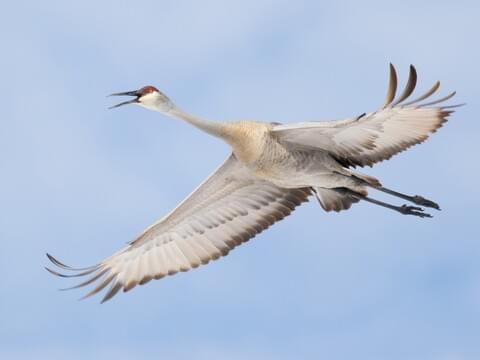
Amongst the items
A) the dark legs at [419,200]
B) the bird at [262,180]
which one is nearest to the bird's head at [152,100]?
the bird at [262,180]

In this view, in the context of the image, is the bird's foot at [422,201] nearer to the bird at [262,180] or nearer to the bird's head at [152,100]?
the bird at [262,180]

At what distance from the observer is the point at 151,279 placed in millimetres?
19891

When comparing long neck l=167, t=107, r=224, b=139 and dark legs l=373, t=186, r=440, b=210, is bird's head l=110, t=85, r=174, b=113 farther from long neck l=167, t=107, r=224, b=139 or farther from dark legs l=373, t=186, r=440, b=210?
dark legs l=373, t=186, r=440, b=210

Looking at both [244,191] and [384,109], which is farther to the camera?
[244,191]

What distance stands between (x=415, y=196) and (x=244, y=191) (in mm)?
2489

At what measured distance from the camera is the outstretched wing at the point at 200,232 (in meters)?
19.8

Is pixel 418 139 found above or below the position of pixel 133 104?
below

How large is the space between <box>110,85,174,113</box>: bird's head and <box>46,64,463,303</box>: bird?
0.04 feet

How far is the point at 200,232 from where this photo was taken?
65.7 ft

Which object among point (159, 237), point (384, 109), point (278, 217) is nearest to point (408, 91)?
point (384, 109)

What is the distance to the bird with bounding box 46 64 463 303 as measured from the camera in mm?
18203

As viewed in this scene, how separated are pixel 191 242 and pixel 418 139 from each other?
375 cm

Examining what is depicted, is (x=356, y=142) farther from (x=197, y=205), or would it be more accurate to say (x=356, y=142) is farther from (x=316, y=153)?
(x=197, y=205)

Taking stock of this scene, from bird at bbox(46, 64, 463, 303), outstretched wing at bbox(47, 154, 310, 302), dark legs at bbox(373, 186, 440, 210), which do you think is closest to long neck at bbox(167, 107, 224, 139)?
bird at bbox(46, 64, 463, 303)
